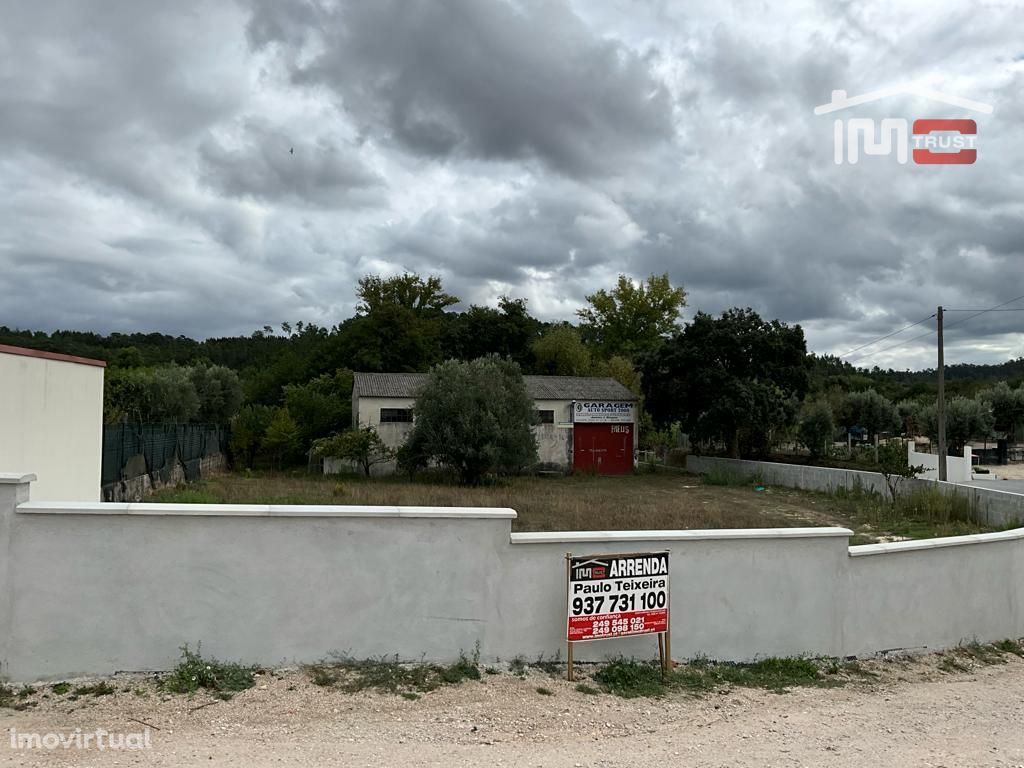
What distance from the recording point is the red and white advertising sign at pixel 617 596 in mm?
6531

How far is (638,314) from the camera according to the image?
6781 centimetres

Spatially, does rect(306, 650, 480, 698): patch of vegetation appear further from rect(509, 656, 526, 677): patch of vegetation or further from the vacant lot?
the vacant lot

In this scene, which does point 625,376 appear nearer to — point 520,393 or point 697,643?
point 520,393

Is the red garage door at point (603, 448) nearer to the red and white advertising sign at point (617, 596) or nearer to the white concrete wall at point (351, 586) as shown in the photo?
the white concrete wall at point (351, 586)

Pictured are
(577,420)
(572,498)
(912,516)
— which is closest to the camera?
(912,516)

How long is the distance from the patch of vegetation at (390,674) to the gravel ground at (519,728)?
0.13 m

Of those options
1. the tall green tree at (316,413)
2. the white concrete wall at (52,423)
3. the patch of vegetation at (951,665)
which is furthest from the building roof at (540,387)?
the patch of vegetation at (951,665)

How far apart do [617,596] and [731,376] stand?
29046 millimetres

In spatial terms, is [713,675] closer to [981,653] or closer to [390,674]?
[390,674]

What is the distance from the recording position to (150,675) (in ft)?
19.5

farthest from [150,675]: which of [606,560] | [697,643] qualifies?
[697,643]

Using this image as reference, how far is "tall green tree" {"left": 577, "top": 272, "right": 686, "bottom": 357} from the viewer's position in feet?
221

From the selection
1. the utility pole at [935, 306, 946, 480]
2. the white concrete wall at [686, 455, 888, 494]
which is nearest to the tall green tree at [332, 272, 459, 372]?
the white concrete wall at [686, 455, 888, 494]

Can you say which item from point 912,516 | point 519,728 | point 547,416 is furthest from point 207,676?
point 547,416
